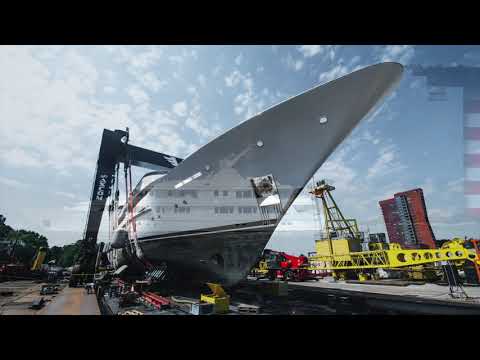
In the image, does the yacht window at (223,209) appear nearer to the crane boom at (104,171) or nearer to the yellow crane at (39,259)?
the crane boom at (104,171)

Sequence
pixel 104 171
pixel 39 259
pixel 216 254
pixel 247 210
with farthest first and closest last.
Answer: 1. pixel 39 259
2. pixel 104 171
3. pixel 216 254
4. pixel 247 210

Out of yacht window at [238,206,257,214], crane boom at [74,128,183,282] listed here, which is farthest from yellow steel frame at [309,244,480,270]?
crane boom at [74,128,183,282]

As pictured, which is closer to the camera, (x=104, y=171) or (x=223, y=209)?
(x=223, y=209)

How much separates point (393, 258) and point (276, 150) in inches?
260

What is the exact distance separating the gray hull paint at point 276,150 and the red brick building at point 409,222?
35.6 feet

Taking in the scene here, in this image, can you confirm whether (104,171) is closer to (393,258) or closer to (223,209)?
(223,209)

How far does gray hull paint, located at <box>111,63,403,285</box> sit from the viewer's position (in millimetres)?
4703

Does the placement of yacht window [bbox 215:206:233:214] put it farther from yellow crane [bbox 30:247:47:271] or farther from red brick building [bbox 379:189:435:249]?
yellow crane [bbox 30:247:47:271]

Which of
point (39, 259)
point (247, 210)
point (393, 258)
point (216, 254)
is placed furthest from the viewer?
point (39, 259)

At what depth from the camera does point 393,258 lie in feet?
27.1

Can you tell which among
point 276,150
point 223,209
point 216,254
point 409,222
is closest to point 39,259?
Answer: point 216,254
